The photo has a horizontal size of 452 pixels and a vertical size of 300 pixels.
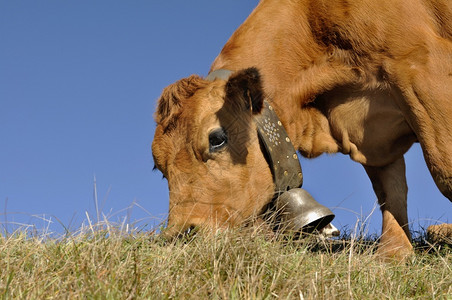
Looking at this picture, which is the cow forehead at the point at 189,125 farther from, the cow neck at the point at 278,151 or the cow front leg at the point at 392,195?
the cow front leg at the point at 392,195

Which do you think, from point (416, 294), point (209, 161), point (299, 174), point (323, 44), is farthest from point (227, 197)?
point (416, 294)

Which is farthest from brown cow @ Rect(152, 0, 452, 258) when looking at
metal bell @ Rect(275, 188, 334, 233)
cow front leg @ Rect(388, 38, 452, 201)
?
metal bell @ Rect(275, 188, 334, 233)

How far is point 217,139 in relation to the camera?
4992 mm

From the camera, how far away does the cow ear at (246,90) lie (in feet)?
16.5

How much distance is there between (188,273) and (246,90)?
2.30m

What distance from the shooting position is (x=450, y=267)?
392 centimetres

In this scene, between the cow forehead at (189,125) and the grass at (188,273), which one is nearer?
the grass at (188,273)

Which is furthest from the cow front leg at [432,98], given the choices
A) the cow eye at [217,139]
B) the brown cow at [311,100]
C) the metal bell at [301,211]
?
the cow eye at [217,139]

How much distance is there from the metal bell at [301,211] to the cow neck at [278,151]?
0.39 feet

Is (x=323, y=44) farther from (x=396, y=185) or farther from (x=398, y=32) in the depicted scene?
(x=396, y=185)

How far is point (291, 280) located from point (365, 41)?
2656mm

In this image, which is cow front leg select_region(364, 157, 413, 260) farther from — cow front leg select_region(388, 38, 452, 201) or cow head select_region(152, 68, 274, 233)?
cow head select_region(152, 68, 274, 233)

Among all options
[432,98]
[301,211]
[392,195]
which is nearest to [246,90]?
[301,211]

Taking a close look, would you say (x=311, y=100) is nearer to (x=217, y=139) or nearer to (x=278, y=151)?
(x=278, y=151)
